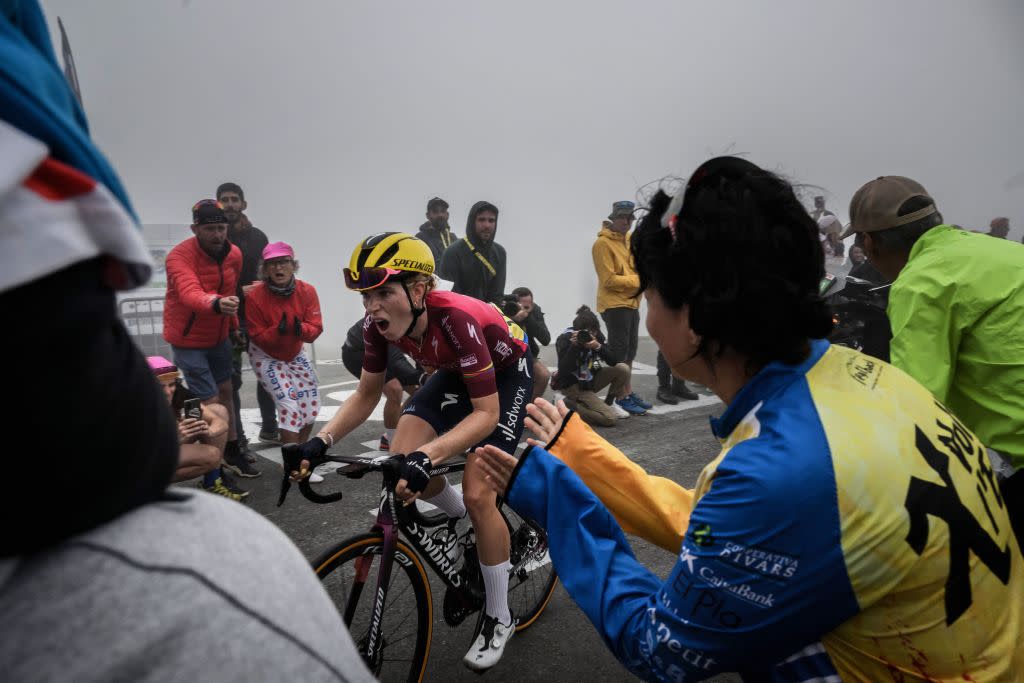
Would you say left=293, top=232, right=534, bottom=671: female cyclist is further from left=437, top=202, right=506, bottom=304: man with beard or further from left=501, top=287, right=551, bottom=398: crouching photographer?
left=437, top=202, right=506, bottom=304: man with beard

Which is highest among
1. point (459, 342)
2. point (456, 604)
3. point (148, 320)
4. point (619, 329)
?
point (459, 342)

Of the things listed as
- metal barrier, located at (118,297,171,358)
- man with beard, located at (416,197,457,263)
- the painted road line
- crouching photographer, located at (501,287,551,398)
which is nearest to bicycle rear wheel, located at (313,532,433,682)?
crouching photographer, located at (501,287,551,398)

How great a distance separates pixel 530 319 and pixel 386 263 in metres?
3.88

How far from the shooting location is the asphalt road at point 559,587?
2686 millimetres

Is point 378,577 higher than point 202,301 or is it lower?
lower

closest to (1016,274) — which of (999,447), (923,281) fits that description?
(923,281)

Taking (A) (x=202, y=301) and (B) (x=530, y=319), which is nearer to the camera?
(A) (x=202, y=301)

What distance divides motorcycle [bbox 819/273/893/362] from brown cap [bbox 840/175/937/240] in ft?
2.91

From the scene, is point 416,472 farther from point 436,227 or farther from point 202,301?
point 436,227

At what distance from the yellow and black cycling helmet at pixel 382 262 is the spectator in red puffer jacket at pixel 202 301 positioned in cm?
209

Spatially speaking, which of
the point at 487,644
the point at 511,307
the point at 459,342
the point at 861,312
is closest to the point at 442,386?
the point at 459,342

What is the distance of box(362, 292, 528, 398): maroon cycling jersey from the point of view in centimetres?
269

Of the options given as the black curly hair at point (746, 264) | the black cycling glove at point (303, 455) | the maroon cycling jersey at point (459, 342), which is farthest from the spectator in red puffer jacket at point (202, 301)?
the black curly hair at point (746, 264)

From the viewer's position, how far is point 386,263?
268cm
